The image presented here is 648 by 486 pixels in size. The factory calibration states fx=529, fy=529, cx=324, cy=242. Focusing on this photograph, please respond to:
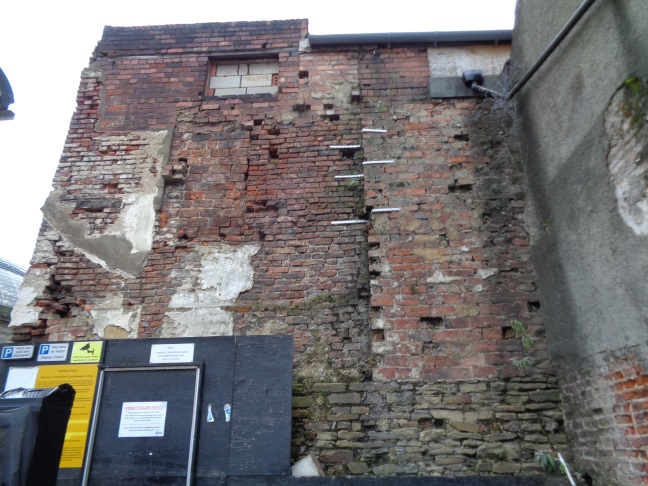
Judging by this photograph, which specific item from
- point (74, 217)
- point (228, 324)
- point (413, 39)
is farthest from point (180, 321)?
point (413, 39)

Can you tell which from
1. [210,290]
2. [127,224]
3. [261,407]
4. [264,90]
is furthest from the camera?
[264,90]

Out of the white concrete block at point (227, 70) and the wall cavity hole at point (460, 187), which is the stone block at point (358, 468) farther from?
the white concrete block at point (227, 70)

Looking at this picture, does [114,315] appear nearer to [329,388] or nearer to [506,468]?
[329,388]

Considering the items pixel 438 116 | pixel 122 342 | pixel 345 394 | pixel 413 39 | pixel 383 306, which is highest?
pixel 413 39

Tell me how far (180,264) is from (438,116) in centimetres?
305

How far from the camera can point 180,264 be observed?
518 centimetres

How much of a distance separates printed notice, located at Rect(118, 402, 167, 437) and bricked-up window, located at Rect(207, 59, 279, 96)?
356cm

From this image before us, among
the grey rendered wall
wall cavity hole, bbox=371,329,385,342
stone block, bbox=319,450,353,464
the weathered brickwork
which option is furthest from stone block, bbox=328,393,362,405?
the grey rendered wall

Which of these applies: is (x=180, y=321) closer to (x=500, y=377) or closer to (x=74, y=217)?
(x=74, y=217)

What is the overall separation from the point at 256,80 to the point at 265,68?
0.63 feet

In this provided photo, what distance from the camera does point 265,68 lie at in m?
6.23

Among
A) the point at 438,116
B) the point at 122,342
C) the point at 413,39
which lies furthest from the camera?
the point at 413,39

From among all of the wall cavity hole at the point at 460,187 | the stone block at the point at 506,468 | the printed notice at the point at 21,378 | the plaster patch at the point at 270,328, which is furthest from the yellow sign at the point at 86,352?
the wall cavity hole at the point at 460,187

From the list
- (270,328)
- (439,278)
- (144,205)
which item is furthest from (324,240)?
(144,205)
